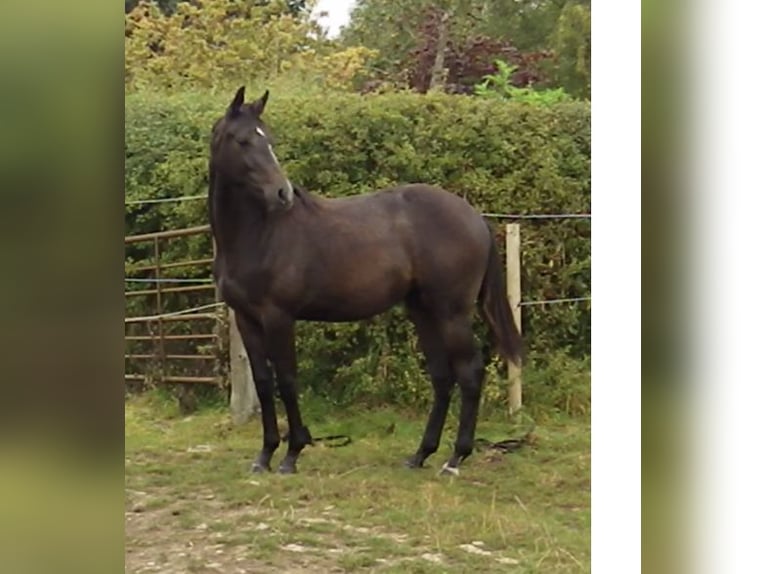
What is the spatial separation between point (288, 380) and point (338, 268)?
1.04 feet

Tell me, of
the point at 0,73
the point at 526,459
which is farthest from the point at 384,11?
the point at 526,459

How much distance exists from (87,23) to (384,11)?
75 centimetres

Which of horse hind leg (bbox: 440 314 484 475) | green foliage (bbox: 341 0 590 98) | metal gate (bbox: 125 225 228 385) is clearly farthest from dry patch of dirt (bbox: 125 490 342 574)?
green foliage (bbox: 341 0 590 98)

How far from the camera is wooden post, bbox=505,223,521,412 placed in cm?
277

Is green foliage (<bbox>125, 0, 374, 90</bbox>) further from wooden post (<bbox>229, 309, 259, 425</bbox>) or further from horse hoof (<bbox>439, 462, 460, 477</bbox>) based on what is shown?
horse hoof (<bbox>439, 462, 460, 477</bbox>)

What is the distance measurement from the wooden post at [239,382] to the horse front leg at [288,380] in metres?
0.07

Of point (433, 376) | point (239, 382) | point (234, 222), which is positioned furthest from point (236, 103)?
point (433, 376)

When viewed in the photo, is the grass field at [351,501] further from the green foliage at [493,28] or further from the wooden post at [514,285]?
the green foliage at [493,28]

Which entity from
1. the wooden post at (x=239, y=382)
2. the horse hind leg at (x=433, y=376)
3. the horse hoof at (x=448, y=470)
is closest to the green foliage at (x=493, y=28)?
the horse hind leg at (x=433, y=376)

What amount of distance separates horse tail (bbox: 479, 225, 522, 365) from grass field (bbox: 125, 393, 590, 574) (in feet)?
0.64

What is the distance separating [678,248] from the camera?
9.88 ft

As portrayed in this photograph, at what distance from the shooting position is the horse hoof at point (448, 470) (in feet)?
8.95

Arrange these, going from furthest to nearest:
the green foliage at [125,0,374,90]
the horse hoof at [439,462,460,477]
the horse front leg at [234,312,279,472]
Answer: the horse hoof at [439,462,460,477] → the horse front leg at [234,312,279,472] → the green foliage at [125,0,374,90]

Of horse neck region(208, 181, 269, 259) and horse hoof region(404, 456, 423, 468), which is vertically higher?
horse neck region(208, 181, 269, 259)
